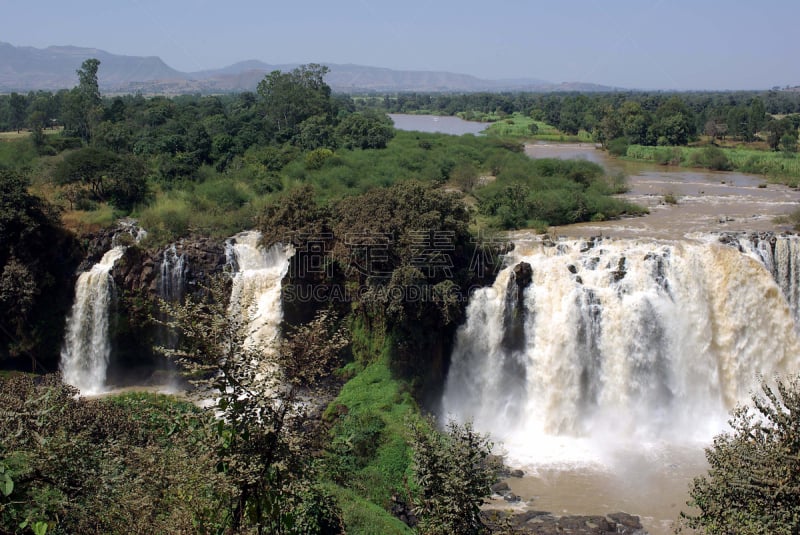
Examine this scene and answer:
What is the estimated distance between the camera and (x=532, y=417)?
18.3 m

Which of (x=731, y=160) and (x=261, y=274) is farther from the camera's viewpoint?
(x=731, y=160)

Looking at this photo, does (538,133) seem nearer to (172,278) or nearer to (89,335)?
(172,278)

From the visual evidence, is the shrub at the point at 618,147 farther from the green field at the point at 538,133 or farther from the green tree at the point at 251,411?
the green tree at the point at 251,411

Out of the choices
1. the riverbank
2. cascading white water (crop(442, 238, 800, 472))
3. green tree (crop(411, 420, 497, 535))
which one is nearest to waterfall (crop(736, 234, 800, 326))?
cascading white water (crop(442, 238, 800, 472))

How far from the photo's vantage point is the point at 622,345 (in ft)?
59.8

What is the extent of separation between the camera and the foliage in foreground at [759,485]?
8.70 m

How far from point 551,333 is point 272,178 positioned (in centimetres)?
1399

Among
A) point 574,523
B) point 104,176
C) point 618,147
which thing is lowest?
point 574,523

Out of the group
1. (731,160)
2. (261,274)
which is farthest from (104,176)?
(731,160)

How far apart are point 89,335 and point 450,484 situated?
46.5 feet

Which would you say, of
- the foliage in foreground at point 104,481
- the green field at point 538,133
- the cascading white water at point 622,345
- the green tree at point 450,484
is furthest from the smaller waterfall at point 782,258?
the green field at point 538,133

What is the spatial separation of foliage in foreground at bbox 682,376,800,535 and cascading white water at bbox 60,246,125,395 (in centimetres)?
1651

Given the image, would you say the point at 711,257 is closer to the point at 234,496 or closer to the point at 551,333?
the point at 551,333

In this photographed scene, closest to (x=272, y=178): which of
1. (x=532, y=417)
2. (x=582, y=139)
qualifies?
(x=532, y=417)
